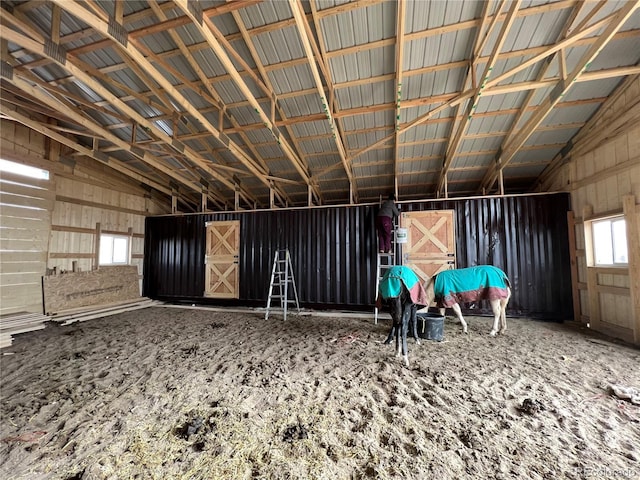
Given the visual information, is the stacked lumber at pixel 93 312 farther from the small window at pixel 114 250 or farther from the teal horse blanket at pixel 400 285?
the teal horse blanket at pixel 400 285

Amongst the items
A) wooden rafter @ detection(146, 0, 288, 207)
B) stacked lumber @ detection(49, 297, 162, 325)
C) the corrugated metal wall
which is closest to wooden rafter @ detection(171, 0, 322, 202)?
wooden rafter @ detection(146, 0, 288, 207)

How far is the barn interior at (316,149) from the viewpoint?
12.3 ft

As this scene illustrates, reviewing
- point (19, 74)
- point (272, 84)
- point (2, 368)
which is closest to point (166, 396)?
point (2, 368)

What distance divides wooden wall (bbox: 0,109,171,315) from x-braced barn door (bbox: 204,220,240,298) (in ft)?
9.13

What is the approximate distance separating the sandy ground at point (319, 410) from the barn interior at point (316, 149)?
1.37ft

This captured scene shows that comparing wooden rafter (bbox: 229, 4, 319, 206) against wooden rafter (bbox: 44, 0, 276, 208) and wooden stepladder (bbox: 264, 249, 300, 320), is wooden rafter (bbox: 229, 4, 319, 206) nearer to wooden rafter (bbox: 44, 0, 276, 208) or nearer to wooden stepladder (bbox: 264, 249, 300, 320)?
wooden rafter (bbox: 44, 0, 276, 208)

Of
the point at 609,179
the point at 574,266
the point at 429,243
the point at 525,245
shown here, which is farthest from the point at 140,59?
the point at 574,266

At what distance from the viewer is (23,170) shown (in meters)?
5.91

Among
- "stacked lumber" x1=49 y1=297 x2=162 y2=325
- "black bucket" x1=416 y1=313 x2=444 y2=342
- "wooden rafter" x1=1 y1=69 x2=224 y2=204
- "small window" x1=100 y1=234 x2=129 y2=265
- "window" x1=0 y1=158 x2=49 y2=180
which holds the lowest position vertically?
"stacked lumber" x1=49 y1=297 x2=162 y2=325

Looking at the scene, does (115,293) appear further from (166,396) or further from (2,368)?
(166,396)

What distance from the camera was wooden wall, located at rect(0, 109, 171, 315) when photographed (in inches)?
220

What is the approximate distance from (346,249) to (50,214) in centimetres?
751

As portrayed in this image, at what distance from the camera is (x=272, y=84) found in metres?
4.79

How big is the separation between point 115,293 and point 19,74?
5694mm
